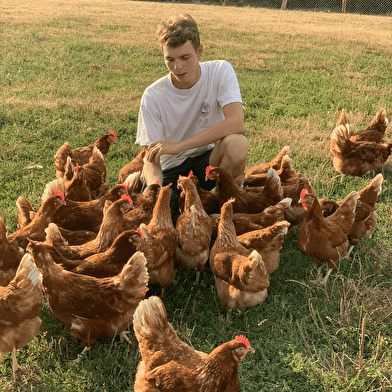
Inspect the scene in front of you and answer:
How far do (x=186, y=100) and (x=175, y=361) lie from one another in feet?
9.92

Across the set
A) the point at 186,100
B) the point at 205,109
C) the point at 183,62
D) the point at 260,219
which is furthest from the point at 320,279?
the point at 183,62

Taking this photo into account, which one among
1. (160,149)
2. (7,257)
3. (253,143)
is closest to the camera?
(7,257)

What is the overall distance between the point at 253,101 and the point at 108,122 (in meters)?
3.44

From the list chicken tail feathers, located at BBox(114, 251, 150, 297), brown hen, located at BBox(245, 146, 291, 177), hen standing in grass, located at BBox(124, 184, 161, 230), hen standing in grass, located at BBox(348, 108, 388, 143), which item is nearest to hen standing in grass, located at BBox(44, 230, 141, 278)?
chicken tail feathers, located at BBox(114, 251, 150, 297)

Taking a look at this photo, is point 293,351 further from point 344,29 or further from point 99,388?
point 344,29

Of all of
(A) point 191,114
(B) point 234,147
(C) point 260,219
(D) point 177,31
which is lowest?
(C) point 260,219

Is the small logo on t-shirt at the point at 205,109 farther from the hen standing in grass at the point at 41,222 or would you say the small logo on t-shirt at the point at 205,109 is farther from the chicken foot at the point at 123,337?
the chicken foot at the point at 123,337

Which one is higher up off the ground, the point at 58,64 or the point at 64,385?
the point at 58,64

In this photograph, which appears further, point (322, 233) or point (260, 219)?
point (260, 219)

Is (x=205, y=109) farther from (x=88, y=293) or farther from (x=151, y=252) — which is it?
(x=88, y=293)

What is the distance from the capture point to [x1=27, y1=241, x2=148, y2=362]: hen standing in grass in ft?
9.21

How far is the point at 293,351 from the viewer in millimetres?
2936

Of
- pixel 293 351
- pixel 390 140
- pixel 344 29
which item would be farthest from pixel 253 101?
pixel 344 29

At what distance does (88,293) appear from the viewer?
2.83m
